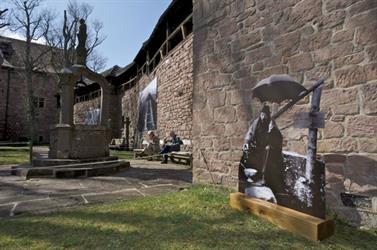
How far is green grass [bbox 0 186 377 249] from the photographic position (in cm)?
239

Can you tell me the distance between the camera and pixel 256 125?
3.55m

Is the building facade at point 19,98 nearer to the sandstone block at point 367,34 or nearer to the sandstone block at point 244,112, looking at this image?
the sandstone block at point 244,112

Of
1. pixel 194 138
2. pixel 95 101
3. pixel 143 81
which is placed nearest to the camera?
pixel 194 138

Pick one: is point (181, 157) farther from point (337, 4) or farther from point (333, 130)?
point (337, 4)

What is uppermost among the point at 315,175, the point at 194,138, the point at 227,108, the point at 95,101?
the point at 95,101

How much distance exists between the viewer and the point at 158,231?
2.69m

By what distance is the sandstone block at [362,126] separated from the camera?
8.93 ft

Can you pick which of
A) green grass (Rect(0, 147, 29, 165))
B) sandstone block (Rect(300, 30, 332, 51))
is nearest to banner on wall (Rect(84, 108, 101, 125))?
green grass (Rect(0, 147, 29, 165))

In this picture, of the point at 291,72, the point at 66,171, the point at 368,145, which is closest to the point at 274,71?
the point at 291,72

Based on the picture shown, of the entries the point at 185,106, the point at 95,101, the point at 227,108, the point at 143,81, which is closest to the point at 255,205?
the point at 227,108

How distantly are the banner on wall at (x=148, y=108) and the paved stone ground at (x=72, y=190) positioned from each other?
8.49 m

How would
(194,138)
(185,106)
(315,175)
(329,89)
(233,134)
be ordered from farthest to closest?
1. (185,106)
2. (194,138)
3. (233,134)
4. (329,89)
5. (315,175)

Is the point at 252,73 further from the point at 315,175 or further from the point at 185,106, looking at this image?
the point at 185,106

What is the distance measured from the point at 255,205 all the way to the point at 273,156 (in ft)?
1.94
